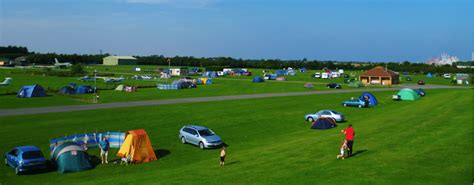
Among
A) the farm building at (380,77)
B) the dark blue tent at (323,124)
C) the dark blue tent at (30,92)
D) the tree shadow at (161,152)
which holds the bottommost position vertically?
the tree shadow at (161,152)

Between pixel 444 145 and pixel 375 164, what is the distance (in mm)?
6409

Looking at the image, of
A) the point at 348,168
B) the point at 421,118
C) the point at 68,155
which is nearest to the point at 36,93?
the point at 68,155

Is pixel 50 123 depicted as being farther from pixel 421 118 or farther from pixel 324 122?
pixel 421 118

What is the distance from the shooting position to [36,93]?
206 feet

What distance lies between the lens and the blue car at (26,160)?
967 inches

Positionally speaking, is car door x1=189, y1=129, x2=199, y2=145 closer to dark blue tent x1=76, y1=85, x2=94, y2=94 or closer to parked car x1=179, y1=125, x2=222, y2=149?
parked car x1=179, y1=125, x2=222, y2=149

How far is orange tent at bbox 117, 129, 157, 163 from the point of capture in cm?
2817

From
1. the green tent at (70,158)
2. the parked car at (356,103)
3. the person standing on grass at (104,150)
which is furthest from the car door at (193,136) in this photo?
the parked car at (356,103)

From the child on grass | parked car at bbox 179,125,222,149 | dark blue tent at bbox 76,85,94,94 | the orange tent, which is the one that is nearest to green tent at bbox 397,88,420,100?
parked car at bbox 179,125,222,149

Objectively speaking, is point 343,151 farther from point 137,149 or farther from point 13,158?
point 13,158

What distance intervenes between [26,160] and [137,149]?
21.0ft

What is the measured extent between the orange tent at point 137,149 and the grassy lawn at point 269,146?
0.78 meters

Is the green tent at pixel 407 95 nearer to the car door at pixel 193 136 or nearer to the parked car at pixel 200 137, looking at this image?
the parked car at pixel 200 137

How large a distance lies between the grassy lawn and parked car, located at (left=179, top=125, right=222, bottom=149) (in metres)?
0.58
